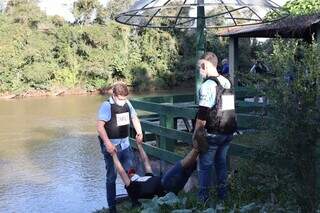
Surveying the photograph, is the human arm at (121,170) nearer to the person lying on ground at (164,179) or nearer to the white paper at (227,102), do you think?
the person lying on ground at (164,179)

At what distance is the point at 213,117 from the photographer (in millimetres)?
5289

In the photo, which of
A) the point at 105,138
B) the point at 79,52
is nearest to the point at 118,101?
the point at 105,138

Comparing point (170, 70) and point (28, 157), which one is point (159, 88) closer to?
point (170, 70)

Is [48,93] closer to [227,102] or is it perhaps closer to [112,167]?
[112,167]

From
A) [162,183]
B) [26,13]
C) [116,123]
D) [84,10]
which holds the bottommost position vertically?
[162,183]

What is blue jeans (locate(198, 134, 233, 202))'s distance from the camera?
5.38 m

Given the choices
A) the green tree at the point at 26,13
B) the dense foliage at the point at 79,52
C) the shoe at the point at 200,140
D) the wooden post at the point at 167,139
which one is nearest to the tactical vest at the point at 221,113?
the shoe at the point at 200,140

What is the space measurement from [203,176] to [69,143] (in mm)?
8244

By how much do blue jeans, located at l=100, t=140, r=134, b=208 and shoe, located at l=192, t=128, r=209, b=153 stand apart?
113 centimetres

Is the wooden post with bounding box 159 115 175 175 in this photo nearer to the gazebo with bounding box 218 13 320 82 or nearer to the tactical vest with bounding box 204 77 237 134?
the tactical vest with bounding box 204 77 237 134

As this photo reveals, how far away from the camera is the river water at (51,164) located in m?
7.87

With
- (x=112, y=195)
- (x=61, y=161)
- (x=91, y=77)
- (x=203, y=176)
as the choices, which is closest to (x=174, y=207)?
(x=203, y=176)

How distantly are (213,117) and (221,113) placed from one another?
88 millimetres

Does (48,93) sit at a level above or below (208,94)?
below
